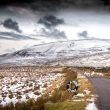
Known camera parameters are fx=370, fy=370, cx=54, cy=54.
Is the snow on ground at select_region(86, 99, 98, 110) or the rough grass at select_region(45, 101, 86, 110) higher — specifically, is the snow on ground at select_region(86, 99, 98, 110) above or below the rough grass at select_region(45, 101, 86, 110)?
below

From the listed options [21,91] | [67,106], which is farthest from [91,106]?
[21,91]

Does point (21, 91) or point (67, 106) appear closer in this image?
point (67, 106)

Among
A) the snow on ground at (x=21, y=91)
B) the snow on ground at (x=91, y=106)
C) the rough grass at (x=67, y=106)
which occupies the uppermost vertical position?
the rough grass at (x=67, y=106)

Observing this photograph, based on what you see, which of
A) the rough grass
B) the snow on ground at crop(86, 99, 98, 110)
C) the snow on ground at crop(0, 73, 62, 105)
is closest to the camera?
the rough grass

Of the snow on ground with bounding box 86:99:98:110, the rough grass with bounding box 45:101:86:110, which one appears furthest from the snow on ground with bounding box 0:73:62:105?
the snow on ground with bounding box 86:99:98:110

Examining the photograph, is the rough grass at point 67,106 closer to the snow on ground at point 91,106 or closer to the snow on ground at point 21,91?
the snow on ground at point 91,106

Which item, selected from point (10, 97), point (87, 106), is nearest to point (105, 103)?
point (87, 106)

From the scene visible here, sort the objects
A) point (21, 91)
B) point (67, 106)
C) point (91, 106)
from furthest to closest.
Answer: point (21, 91)
point (91, 106)
point (67, 106)

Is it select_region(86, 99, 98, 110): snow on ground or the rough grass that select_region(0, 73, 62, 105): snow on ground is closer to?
the rough grass

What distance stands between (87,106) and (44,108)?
242cm

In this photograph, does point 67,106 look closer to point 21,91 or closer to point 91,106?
point 91,106

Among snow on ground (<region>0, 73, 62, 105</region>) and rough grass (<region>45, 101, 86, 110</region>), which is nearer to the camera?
rough grass (<region>45, 101, 86, 110</region>)

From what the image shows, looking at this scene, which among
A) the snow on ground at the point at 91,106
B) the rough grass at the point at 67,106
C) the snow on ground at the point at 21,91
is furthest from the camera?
the snow on ground at the point at 21,91

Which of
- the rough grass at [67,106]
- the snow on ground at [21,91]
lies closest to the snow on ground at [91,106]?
the rough grass at [67,106]
